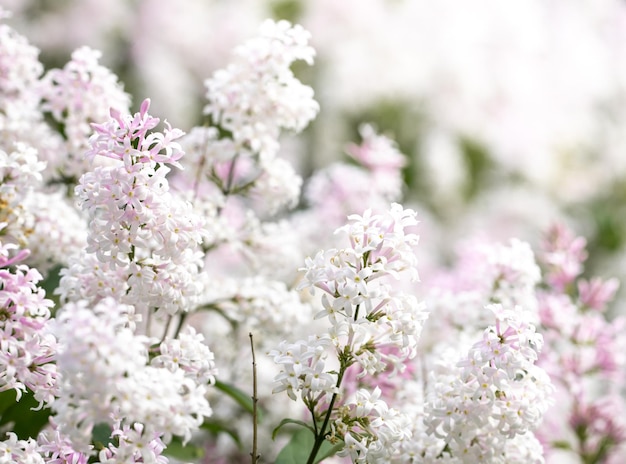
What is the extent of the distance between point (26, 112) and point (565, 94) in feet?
6.02

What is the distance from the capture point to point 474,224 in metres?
2.03

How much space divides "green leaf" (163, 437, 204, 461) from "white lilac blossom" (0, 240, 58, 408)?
8.8 inches

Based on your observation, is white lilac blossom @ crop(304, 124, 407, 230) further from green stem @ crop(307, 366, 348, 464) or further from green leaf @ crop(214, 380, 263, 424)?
green stem @ crop(307, 366, 348, 464)

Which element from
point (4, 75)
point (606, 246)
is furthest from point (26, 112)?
point (606, 246)

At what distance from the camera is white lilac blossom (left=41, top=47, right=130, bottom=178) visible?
0.88 metres

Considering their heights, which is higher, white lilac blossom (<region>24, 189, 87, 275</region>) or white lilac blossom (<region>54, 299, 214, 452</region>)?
white lilac blossom (<region>24, 189, 87, 275</region>)

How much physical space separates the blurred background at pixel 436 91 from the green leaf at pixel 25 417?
1.06m

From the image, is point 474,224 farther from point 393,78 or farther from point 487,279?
point 487,279

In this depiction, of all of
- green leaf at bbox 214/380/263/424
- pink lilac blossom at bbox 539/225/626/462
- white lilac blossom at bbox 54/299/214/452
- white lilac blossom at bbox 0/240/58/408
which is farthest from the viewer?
pink lilac blossom at bbox 539/225/626/462

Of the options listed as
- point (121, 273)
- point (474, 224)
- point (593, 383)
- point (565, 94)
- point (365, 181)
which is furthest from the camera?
point (565, 94)

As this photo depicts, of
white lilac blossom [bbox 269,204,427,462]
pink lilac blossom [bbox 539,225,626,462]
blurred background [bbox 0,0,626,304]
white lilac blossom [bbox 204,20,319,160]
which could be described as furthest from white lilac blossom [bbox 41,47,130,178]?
blurred background [bbox 0,0,626,304]

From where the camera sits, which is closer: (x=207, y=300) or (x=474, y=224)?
(x=207, y=300)

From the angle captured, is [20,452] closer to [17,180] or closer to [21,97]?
[17,180]

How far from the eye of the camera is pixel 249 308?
2.94 ft
